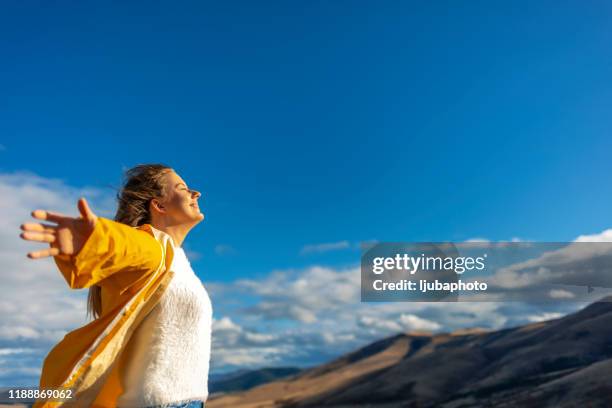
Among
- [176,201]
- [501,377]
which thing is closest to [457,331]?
[501,377]

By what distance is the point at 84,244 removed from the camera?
241cm

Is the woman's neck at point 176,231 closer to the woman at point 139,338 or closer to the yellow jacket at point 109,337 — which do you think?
the woman at point 139,338

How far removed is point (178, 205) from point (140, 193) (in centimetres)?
23

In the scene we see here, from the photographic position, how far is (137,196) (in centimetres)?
348

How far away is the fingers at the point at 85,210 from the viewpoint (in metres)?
2.34

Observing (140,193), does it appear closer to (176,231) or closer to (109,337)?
(176,231)

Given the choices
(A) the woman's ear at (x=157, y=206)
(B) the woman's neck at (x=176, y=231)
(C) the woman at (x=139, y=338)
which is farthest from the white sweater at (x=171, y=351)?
(A) the woman's ear at (x=157, y=206)

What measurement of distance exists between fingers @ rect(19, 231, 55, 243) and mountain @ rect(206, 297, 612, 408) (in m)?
36.7

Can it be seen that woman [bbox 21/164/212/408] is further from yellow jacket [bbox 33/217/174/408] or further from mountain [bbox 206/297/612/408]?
mountain [bbox 206/297/612/408]

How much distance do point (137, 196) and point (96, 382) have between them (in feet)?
3.43

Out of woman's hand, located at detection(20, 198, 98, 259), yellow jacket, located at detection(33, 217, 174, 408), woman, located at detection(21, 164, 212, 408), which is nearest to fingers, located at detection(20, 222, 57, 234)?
woman's hand, located at detection(20, 198, 98, 259)

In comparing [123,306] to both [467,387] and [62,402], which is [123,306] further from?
[467,387]

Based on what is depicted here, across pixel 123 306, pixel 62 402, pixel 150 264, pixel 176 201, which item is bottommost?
pixel 62 402

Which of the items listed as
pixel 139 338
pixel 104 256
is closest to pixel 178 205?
pixel 139 338
